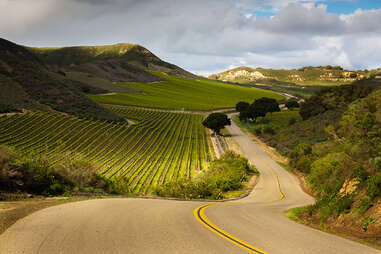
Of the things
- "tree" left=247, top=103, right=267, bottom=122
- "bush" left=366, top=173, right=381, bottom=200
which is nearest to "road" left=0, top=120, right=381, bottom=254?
"bush" left=366, top=173, right=381, bottom=200

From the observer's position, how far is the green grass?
10831cm

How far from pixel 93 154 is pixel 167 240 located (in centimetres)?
3838

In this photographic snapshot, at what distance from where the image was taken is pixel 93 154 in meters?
43.8

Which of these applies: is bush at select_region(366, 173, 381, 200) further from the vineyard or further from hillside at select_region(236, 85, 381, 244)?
the vineyard

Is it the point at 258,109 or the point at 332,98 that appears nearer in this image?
the point at 332,98

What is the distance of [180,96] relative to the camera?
138 meters

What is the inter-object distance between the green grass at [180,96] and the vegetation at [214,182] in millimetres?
67349

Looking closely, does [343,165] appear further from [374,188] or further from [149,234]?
[149,234]

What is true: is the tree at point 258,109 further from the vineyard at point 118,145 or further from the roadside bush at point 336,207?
the roadside bush at point 336,207

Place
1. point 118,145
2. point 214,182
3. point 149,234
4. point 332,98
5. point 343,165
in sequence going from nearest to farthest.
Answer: point 149,234
point 343,165
point 214,182
point 118,145
point 332,98

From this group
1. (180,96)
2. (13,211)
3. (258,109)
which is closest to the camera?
(13,211)

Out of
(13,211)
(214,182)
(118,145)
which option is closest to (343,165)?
(214,182)

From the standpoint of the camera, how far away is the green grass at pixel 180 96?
355ft

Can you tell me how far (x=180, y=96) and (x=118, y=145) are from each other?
292ft
